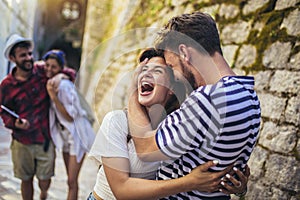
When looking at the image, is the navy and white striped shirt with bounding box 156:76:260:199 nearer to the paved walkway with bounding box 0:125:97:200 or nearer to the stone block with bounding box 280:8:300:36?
the stone block with bounding box 280:8:300:36

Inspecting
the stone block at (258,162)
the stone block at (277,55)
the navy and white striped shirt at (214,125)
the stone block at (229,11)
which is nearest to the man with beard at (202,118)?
the navy and white striped shirt at (214,125)

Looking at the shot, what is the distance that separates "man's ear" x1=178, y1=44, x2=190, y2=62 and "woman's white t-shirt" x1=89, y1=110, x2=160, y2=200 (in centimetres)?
32

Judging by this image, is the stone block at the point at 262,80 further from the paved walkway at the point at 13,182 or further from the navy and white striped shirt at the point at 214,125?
the paved walkway at the point at 13,182

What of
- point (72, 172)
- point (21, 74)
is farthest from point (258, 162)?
point (21, 74)

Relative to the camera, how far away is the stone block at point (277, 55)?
8.70ft

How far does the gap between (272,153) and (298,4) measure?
3.39ft

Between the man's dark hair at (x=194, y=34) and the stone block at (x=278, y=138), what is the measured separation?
4.07 feet

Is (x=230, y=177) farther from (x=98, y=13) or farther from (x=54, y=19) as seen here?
(x=54, y=19)

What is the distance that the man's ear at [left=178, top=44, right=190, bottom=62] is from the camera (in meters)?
1.45

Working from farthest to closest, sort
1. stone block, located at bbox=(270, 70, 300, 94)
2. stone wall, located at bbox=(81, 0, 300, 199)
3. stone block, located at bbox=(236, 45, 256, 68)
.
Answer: stone block, located at bbox=(236, 45, 256, 68), stone block, located at bbox=(270, 70, 300, 94), stone wall, located at bbox=(81, 0, 300, 199)

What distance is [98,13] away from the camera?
9.55 metres

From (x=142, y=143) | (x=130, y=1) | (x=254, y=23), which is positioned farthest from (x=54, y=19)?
(x=142, y=143)

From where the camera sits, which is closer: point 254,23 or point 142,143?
point 142,143

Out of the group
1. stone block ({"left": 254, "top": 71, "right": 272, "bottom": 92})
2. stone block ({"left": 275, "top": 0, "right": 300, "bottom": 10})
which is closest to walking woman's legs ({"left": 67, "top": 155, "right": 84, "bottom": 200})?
stone block ({"left": 254, "top": 71, "right": 272, "bottom": 92})
